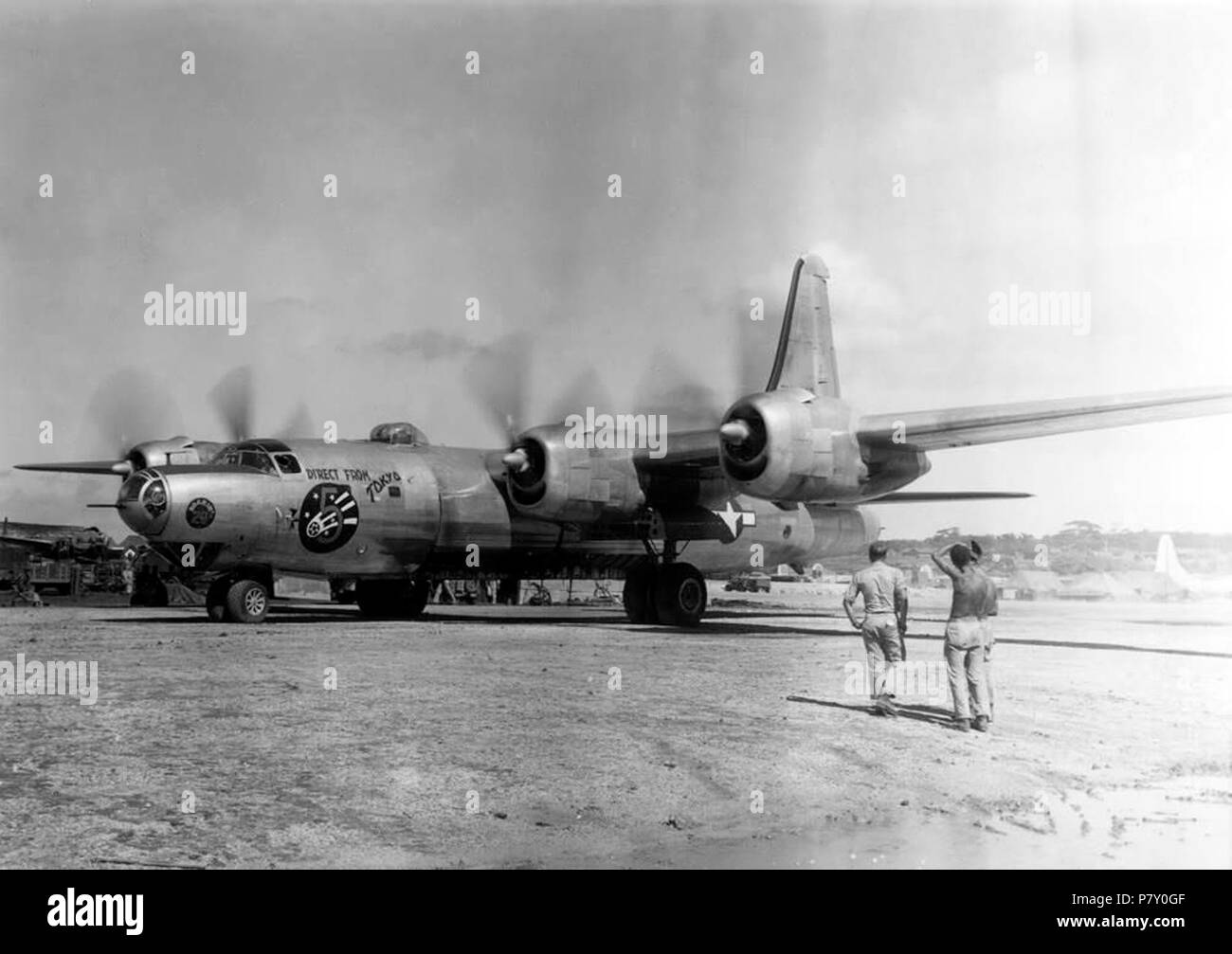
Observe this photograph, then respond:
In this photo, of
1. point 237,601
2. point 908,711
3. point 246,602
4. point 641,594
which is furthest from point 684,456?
point 908,711

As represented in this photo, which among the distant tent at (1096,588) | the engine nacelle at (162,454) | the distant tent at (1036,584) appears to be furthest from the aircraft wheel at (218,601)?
the distant tent at (1036,584)

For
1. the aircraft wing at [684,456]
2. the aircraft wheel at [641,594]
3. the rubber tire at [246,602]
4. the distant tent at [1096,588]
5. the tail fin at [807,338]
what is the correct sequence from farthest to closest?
the distant tent at [1096,588]
the aircraft wheel at [641,594]
the tail fin at [807,338]
the aircraft wing at [684,456]
the rubber tire at [246,602]

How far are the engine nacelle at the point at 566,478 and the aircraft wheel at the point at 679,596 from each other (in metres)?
1.69

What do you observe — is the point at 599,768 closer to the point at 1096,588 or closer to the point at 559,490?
the point at 559,490

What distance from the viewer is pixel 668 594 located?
2077 centimetres

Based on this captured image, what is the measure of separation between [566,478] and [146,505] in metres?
6.53

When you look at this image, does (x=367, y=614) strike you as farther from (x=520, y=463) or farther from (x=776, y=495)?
(x=776, y=495)

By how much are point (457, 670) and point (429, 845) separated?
5655mm

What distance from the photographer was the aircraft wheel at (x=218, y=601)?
62.3 ft

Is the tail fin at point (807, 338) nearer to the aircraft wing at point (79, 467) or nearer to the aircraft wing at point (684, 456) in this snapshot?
the aircraft wing at point (684, 456)

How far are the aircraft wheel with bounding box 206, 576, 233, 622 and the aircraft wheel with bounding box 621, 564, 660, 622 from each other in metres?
7.00

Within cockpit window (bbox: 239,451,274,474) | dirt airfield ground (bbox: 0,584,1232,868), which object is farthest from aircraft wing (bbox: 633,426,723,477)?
dirt airfield ground (bbox: 0,584,1232,868)

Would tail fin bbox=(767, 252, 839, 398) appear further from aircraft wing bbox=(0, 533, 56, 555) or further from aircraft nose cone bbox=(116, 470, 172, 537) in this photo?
aircraft wing bbox=(0, 533, 56, 555)
